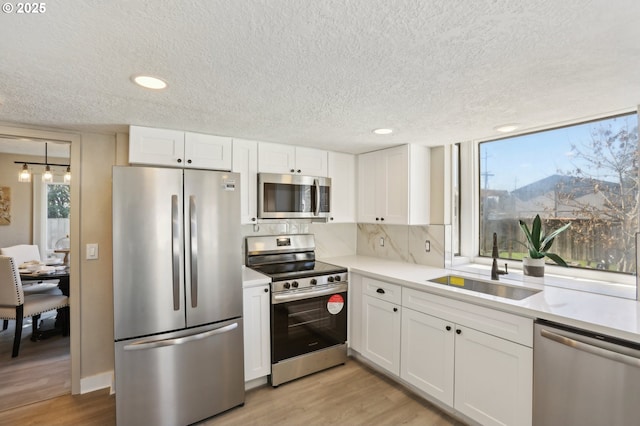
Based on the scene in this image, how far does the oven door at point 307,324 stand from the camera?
8.39ft

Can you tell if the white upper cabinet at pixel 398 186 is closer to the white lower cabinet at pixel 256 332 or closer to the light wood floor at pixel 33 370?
the white lower cabinet at pixel 256 332

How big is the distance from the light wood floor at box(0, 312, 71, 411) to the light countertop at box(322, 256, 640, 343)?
2927 millimetres

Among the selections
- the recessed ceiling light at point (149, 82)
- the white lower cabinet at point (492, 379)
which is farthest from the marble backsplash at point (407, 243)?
the recessed ceiling light at point (149, 82)

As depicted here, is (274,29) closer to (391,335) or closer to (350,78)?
(350,78)

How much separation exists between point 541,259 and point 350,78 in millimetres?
2134

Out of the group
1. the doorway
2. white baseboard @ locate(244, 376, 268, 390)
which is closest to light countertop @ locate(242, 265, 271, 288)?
white baseboard @ locate(244, 376, 268, 390)

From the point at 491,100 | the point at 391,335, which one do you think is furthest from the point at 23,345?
the point at 491,100

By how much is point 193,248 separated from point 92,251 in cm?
111

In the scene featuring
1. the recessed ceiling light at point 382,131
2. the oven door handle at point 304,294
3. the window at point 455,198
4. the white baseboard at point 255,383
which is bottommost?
the white baseboard at point 255,383

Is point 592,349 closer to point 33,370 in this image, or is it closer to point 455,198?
point 455,198

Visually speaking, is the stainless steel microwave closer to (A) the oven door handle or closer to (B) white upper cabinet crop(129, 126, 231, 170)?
(B) white upper cabinet crop(129, 126, 231, 170)

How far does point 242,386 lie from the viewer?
91.7 inches

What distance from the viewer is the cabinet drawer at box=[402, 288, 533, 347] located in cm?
178

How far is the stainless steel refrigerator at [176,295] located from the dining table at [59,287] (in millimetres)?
2122
